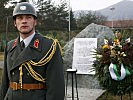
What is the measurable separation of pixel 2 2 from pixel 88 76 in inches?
1073

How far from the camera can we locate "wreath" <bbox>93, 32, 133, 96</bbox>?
5838mm

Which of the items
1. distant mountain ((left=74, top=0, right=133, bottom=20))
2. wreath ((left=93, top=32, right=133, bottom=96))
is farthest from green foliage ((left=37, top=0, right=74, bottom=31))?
wreath ((left=93, top=32, right=133, bottom=96))

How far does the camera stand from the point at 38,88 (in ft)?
8.38

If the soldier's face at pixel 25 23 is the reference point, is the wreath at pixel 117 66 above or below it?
below

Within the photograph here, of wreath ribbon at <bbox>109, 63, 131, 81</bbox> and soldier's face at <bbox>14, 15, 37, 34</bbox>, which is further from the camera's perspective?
wreath ribbon at <bbox>109, 63, 131, 81</bbox>

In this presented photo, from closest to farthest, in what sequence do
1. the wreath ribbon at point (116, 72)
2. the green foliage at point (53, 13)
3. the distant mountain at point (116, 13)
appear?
the wreath ribbon at point (116, 72) < the green foliage at point (53, 13) < the distant mountain at point (116, 13)

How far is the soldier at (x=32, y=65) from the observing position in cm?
253

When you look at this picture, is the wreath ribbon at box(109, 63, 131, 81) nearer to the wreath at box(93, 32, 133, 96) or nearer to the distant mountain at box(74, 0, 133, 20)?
the wreath at box(93, 32, 133, 96)

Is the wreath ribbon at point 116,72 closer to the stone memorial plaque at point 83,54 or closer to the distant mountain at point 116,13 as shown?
the stone memorial plaque at point 83,54

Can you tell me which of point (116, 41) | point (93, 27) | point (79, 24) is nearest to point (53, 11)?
point (79, 24)

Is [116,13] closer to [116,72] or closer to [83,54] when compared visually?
[83,54]

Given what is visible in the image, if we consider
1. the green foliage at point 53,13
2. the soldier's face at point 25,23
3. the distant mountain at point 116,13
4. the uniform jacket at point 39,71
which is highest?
the distant mountain at point 116,13

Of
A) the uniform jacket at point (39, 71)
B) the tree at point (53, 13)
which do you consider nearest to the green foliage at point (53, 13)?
the tree at point (53, 13)

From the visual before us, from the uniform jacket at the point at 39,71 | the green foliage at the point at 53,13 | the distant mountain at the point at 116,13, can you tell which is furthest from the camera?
the distant mountain at the point at 116,13
